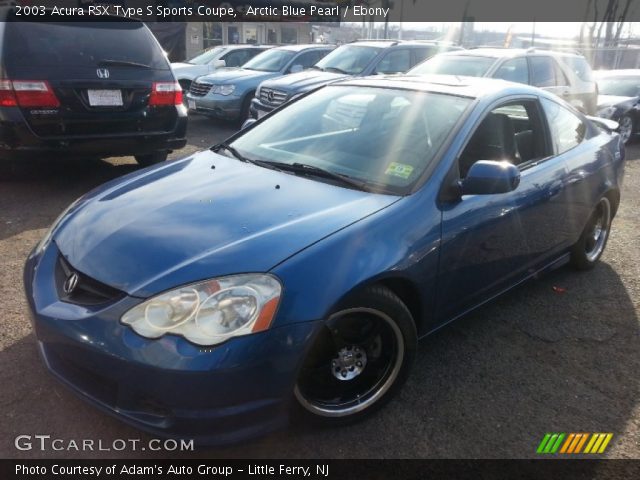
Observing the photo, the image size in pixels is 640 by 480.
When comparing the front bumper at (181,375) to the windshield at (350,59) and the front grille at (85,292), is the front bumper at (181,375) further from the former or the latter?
the windshield at (350,59)

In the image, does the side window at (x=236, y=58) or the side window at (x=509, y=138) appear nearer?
the side window at (x=509, y=138)

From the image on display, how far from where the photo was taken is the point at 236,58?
13.3 metres

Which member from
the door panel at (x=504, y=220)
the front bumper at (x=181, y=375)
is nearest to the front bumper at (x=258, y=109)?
the door panel at (x=504, y=220)

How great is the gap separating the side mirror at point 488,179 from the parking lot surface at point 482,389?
0.86 m

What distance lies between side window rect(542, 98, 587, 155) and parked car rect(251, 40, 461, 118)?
5.23 metres

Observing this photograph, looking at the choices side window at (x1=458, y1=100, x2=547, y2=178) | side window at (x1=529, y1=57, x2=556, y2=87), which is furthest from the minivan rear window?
side window at (x1=529, y1=57, x2=556, y2=87)

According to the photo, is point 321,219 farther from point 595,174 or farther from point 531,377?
point 595,174

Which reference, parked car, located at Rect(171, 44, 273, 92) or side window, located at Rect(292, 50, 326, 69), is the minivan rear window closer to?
side window, located at Rect(292, 50, 326, 69)

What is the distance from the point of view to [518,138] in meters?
3.48

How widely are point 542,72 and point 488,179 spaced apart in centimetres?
653

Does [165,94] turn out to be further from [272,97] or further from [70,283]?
[70,283]

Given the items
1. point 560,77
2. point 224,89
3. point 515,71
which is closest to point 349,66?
point 224,89

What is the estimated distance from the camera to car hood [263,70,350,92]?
8609 mm

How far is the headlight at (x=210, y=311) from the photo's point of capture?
1927 mm
